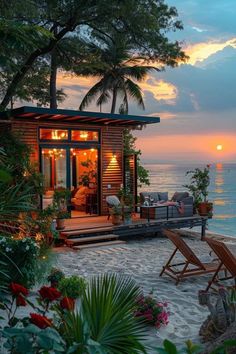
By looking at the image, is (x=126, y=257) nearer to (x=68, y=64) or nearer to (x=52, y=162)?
(x=52, y=162)

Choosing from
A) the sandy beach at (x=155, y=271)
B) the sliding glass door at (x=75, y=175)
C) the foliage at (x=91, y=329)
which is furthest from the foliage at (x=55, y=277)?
the sliding glass door at (x=75, y=175)

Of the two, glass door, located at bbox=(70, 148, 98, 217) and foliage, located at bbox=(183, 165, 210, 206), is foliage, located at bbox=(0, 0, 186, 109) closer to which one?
glass door, located at bbox=(70, 148, 98, 217)

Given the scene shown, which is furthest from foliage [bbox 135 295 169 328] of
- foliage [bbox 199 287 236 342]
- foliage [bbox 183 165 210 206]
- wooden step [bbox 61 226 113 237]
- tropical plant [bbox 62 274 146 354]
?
foliage [bbox 183 165 210 206]

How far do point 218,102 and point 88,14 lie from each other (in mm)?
13886

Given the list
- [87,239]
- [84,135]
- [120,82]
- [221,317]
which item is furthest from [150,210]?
[120,82]

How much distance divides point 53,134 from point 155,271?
20.5 ft

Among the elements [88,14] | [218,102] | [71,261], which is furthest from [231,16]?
[218,102]

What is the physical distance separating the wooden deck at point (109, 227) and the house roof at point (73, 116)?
3.23m

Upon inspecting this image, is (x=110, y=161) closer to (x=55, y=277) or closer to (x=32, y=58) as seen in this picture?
(x=32, y=58)

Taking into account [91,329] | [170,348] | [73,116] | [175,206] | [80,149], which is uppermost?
[73,116]

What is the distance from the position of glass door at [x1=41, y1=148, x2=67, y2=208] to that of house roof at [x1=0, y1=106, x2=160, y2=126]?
41.6 inches

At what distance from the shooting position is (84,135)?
1359 cm

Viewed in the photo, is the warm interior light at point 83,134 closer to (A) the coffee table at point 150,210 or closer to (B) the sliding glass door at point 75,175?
(B) the sliding glass door at point 75,175

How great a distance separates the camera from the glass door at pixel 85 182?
557 inches
